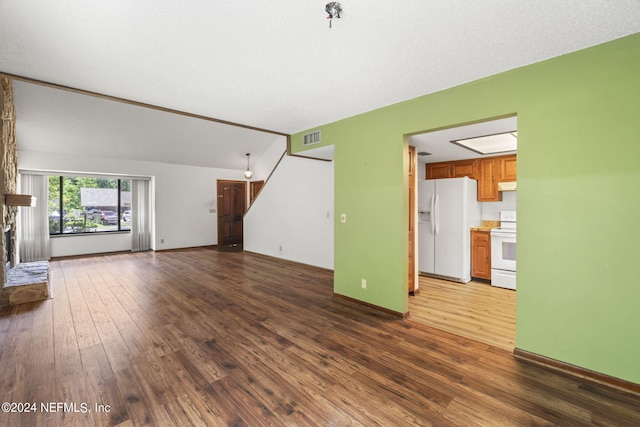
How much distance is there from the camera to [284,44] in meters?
2.03

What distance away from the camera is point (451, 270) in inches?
193

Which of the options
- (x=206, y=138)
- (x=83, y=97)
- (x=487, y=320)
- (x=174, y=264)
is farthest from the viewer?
(x=206, y=138)

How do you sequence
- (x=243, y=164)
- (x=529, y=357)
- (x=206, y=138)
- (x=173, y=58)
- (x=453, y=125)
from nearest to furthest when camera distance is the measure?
(x=173, y=58) < (x=529, y=357) < (x=453, y=125) < (x=206, y=138) < (x=243, y=164)

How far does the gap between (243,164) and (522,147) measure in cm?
782

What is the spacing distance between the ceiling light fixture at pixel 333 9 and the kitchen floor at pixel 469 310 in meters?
3.09

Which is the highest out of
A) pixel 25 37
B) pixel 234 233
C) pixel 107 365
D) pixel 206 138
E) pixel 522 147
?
pixel 206 138

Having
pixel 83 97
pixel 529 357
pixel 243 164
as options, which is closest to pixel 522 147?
pixel 529 357

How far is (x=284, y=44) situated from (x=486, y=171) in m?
4.54

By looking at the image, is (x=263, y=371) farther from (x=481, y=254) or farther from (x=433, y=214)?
(x=481, y=254)

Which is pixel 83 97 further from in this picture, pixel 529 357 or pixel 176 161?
pixel 529 357

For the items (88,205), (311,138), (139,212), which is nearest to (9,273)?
(88,205)

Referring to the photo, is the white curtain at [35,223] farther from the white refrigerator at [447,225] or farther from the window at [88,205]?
the white refrigerator at [447,225]

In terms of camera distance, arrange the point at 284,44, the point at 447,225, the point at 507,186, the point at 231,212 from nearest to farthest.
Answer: the point at 284,44 < the point at 507,186 < the point at 447,225 < the point at 231,212

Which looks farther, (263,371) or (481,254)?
(481,254)
